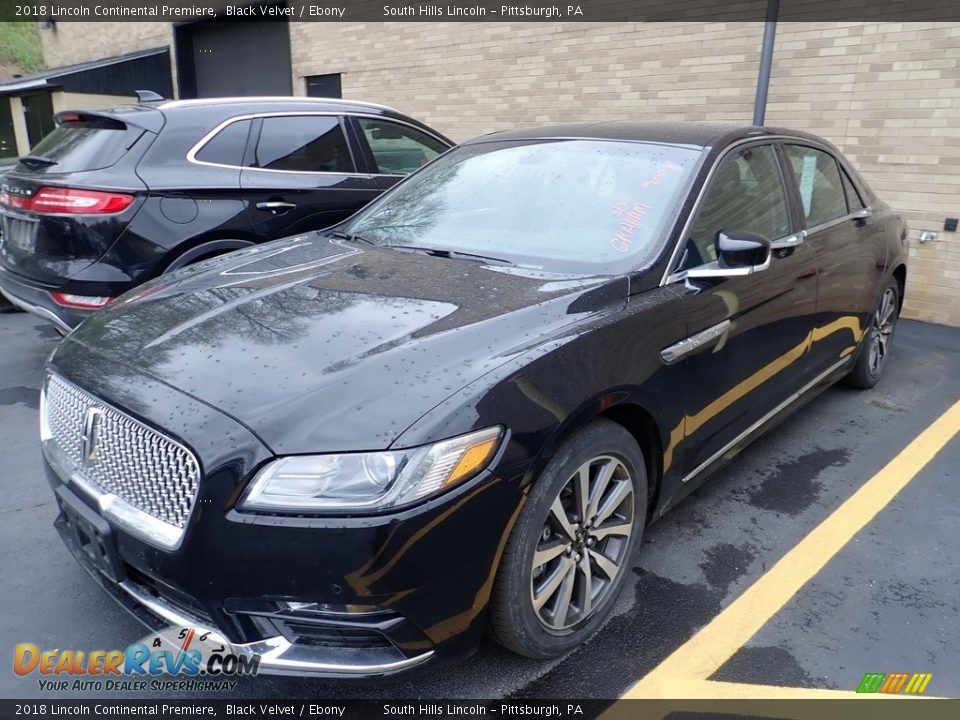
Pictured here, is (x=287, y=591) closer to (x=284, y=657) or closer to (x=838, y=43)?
(x=284, y=657)

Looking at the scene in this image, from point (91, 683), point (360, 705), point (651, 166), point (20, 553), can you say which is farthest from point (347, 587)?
point (651, 166)

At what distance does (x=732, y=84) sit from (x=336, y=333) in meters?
6.42

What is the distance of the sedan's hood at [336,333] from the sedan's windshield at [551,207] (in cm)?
20

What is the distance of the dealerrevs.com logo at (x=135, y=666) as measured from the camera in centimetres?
203

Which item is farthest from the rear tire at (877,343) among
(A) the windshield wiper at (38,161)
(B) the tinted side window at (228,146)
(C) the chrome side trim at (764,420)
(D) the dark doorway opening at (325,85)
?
(D) the dark doorway opening at (325,85)

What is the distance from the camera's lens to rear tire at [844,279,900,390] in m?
4.67

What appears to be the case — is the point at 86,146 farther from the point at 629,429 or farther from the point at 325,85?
the point at 325,85

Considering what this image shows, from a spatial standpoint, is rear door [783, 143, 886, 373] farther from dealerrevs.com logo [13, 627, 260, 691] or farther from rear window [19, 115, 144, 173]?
rear window [19, 115, 144, 173]

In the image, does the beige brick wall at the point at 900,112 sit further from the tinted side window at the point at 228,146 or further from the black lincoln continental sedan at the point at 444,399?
the tinted side window at the point at 228,146

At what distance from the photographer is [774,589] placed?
2844 mm

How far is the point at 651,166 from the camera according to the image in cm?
311

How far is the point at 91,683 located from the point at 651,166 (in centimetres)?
283

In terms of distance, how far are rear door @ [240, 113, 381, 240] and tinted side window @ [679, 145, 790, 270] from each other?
117 inches

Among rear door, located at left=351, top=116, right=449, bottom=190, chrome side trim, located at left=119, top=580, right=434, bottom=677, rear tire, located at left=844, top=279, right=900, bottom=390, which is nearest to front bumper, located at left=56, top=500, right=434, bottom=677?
chrome side trim, located at left=119, top=580, right=434, bottom=677
